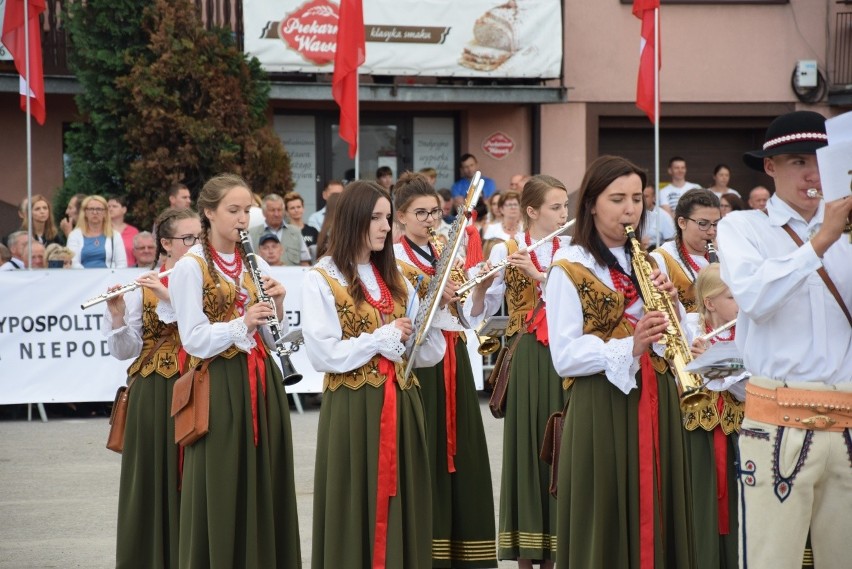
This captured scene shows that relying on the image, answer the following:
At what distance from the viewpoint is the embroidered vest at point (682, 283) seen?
6797mm

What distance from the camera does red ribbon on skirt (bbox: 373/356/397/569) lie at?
5.78 meters

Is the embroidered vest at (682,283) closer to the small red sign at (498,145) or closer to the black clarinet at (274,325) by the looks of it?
the black clarinet at (274,325)

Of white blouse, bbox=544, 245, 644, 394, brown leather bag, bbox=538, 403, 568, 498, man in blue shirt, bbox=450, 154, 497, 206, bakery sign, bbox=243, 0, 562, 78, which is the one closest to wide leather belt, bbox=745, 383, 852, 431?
white blouse, bbox=544, 245, 644, 394

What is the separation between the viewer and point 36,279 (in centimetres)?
1202

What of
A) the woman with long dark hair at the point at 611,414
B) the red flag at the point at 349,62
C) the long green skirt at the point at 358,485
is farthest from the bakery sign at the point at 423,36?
the woman with long dark hair at the point at 611,414

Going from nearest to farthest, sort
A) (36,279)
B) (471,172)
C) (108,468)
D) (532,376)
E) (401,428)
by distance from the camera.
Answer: (401,428) < (532,376) < (108,468) < (36,279) < (471,172)

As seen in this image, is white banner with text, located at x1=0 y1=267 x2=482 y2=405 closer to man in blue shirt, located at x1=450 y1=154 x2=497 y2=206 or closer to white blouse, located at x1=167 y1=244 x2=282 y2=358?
white blouse, located at x1=167 y1=244 x2=282 y2=358

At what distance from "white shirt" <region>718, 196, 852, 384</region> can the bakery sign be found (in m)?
13.5

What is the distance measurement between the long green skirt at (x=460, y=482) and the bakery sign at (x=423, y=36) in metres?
10.7

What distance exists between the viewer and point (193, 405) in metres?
6.18

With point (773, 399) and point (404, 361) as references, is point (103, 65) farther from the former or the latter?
point (773, 399)

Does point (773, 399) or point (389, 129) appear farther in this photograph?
point (389, 129)

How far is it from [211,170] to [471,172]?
12.8 ft

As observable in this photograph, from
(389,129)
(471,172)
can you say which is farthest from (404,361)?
(389,129)
